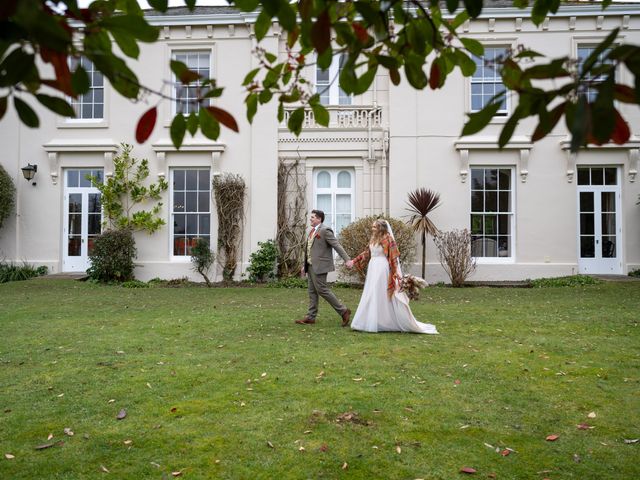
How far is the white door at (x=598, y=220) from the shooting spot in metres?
15.1

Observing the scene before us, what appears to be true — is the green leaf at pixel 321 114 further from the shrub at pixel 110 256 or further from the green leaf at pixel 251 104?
the shrub at pixel 110 256

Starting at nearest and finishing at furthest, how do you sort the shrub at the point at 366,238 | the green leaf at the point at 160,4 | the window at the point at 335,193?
the green leaf at the point at 160,4 < the shrub at the point at 366,238 < the window at the point at 335,193

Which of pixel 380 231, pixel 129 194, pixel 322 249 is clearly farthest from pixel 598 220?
pixel 129 194

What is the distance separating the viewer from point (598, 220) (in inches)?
597

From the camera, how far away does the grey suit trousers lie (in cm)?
803

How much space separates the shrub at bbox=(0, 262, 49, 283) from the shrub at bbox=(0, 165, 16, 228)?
1.34 m

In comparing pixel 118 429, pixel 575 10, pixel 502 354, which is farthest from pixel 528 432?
pixel 575 10

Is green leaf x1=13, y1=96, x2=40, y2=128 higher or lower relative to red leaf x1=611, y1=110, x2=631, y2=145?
higher

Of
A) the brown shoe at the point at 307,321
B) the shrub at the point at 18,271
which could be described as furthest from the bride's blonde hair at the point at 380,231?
the shrub at the point at 18,271

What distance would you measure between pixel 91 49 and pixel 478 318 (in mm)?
8173

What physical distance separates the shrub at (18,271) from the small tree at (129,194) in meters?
2.55

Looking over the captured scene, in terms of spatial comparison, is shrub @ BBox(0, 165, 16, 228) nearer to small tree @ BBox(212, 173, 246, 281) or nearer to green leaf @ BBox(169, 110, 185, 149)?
small tree @ BBox(212, 173, 246, 281)

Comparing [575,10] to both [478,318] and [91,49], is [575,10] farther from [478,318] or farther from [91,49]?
[91,49]

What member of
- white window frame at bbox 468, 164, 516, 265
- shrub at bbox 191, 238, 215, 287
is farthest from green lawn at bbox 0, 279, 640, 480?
white window frame at bbox 468, 164, 516, 265
